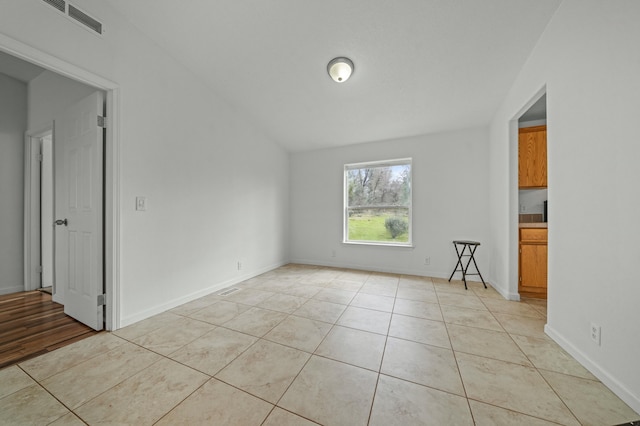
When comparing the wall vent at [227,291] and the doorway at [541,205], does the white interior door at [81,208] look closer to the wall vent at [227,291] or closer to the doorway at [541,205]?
the wall vent at [227,291]

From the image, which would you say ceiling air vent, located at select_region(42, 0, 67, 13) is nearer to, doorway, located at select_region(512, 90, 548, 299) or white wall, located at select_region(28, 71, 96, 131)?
white wall, located at select_region(28, 71, 96, 131)

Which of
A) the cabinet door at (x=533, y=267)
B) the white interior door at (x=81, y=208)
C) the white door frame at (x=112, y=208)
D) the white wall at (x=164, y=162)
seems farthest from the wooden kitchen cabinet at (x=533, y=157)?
the white interior door at (x=81, y=208)

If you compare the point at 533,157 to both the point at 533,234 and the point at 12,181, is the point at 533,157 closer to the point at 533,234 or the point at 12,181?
the point at 533,234

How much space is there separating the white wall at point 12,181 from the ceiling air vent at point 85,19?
2456mm

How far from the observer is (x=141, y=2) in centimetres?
206

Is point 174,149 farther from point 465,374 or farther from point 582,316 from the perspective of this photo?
point 582,316

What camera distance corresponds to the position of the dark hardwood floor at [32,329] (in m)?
1.78

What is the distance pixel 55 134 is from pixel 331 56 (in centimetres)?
331

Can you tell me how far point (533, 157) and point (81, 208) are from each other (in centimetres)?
531

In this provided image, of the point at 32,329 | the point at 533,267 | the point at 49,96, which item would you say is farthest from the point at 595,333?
the point at 49,96

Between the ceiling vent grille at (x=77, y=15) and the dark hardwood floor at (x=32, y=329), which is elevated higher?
the ceiling vent grille at (x=77, y=15)

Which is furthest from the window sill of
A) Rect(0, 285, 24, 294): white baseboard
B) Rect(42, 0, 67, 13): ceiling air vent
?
Rect(0, 285, 24, 294): white baseboard

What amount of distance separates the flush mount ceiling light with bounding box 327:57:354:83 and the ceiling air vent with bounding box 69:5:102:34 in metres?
2.13

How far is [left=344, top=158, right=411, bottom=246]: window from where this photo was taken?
4.14 m
